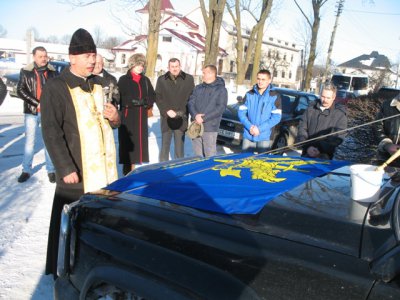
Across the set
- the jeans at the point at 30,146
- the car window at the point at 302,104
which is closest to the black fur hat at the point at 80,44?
the jeans at the point at 30,146

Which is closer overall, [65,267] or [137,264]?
[137,264]

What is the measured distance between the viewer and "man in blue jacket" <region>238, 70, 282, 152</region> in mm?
5324

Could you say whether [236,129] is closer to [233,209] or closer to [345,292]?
[233,209]

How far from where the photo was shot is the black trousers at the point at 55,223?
2.94m

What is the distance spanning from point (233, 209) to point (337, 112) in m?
3.29

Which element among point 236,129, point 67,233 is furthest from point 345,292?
point 236,129

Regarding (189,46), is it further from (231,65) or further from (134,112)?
(134,112)

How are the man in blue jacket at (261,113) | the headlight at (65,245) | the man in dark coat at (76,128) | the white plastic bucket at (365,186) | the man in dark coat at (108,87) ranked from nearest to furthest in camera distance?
the white plastic bucket at (365,186) < the headlight at (65,245) < the man in dark coat at (76,128) < the man in dark coat at (108,87) < the man in blue jacket at (261,113)

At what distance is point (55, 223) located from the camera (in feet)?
9.78

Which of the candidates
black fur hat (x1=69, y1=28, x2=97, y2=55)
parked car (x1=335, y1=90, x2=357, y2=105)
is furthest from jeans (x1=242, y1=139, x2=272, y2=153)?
parked car (x1=335, y1=90, x2=357, y2=105)

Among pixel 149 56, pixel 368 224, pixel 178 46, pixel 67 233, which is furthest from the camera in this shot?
pixel 178 46

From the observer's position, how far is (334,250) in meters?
1.34

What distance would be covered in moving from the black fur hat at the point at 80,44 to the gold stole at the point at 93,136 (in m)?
0.28

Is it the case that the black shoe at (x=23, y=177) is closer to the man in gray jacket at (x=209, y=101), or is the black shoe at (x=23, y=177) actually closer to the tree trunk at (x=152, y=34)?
the man in gray jacket at (x=209, y=101)
